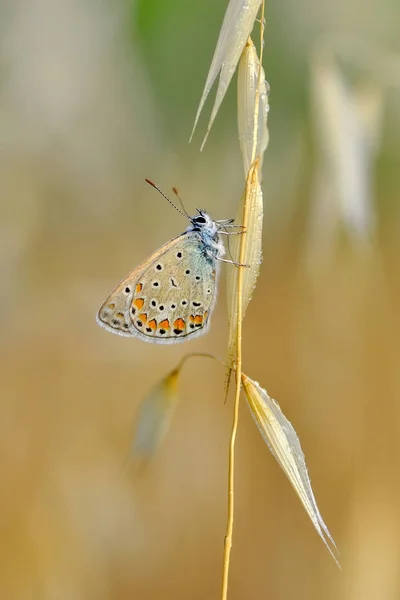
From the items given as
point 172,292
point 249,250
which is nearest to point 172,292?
point 172,292

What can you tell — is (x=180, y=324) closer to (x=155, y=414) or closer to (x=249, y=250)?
(x=155, y=414)

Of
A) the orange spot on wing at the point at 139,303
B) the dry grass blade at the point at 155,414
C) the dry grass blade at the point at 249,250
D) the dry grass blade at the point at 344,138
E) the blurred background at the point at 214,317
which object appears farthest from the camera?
the blurred background at the point at 214,317

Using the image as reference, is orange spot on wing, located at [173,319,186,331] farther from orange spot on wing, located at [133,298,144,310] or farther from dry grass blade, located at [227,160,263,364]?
dry grass blade, located at [227,160,263,364]

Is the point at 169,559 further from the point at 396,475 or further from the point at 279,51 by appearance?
the point at 279,51

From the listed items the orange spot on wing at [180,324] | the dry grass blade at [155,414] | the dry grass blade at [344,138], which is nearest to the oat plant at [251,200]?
the dry grass blade at [155,414]

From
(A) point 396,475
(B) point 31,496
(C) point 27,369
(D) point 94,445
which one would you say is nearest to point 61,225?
(C) point 27,369

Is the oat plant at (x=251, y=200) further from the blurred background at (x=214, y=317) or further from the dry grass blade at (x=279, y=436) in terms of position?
the blurred background at (x=214, y=317)

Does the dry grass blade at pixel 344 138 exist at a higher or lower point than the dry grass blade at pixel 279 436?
higher

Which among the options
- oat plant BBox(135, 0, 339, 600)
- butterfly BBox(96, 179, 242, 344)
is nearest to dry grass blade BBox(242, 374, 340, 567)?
oat plant BBox(135, 0, 339, 600)
